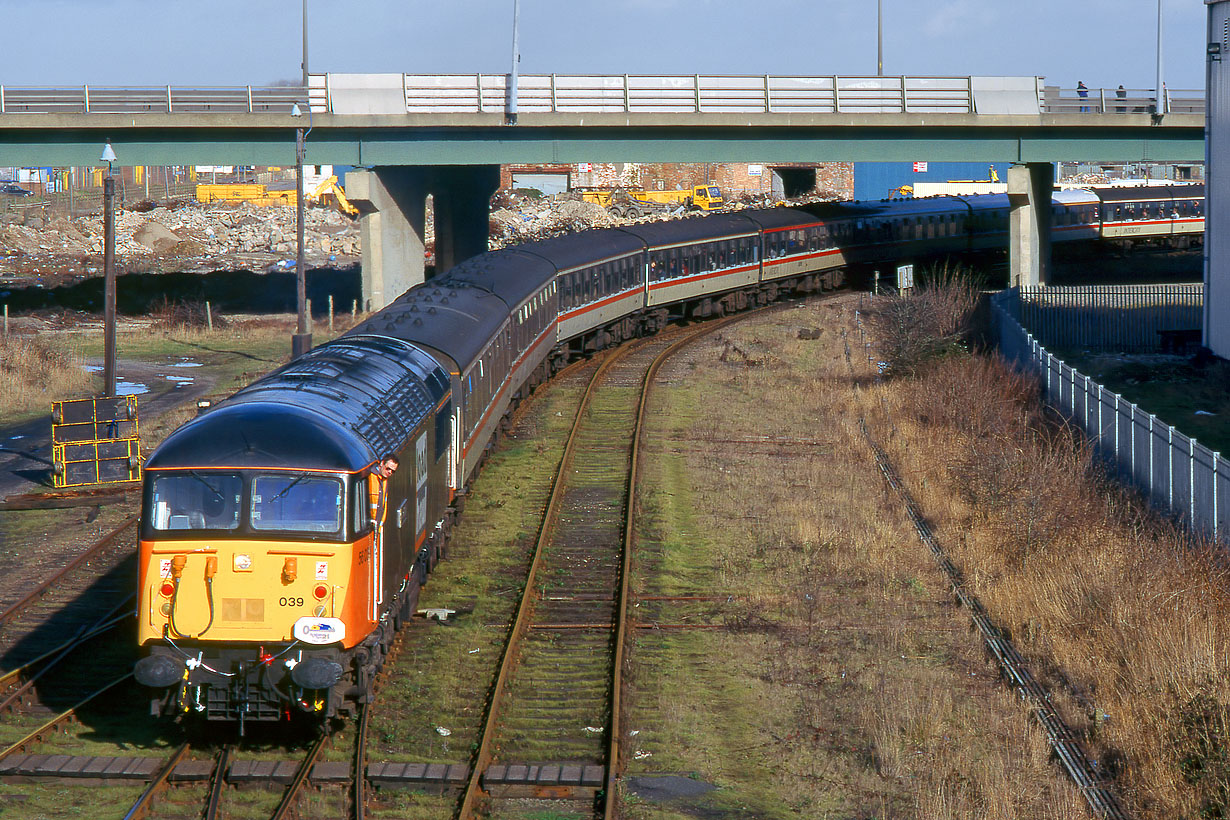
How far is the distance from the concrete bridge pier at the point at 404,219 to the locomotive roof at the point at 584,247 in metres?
8.52

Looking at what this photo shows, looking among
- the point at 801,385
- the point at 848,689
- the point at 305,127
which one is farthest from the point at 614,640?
the point at 305,127

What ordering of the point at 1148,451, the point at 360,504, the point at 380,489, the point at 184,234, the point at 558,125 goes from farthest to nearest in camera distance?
the point at 184,234, the point at 558,125, the point at 1148,451, the point at 380,489, the point at 360,504

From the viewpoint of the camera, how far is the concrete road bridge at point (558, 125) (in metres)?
38.2

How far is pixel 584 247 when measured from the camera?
33.7 metres

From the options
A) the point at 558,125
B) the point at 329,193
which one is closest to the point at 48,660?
the point at 558,125

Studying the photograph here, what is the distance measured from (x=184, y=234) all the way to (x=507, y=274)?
2111 inches

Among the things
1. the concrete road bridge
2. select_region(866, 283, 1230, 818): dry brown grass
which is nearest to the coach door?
select_region(866, 283, 1230, 818): dry brown grass

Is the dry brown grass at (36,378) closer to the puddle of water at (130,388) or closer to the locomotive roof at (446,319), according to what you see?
the puddle of water at (130,388)

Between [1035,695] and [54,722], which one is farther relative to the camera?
[1035,695]

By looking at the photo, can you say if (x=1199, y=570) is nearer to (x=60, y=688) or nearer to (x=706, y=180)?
(x=60, y=688)

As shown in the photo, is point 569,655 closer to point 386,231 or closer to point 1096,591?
point 1096,591

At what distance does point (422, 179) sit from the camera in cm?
4475

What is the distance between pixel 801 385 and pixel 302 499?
20595 mm

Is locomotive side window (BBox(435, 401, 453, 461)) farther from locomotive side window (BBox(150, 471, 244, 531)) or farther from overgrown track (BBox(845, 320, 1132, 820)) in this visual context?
overgrown track (BBox(845, 320, 1132, 820))
